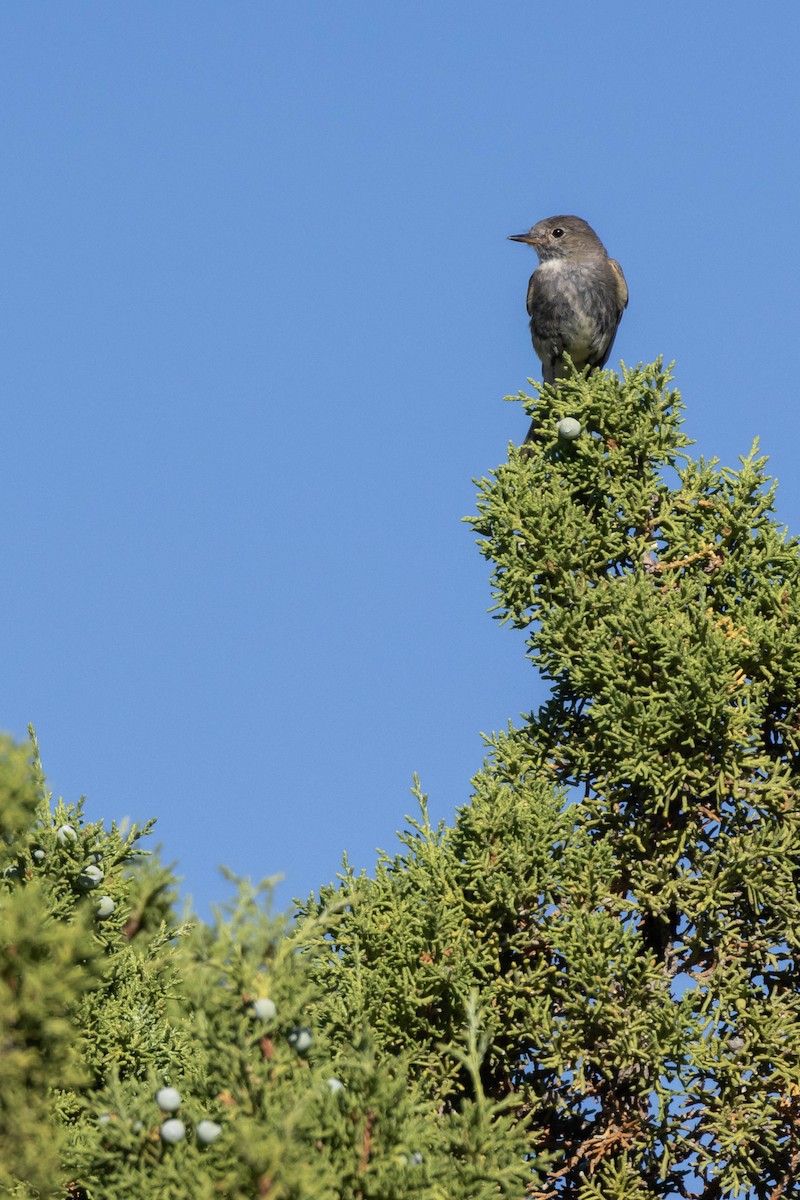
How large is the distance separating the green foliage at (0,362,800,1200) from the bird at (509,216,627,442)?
4.50m

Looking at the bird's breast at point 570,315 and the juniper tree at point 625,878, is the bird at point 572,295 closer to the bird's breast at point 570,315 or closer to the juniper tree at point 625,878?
the bird's breast at point 570,315

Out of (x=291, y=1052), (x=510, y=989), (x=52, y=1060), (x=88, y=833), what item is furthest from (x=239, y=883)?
(x=88, y=833)

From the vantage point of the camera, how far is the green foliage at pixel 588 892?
8.36 meters

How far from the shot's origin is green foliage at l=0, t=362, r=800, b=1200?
836cm

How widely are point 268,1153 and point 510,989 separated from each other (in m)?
2.83

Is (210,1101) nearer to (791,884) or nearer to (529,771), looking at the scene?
(529,771)

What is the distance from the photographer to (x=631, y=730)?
30.0 ft

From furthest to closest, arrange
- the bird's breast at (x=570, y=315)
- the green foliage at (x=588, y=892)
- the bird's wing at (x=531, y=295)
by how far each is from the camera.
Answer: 1. the bird's wing at (x=531, y=295)
2. the bird's breast at (x=570, y=315)
3. the green foliage at (x=588, y=892)

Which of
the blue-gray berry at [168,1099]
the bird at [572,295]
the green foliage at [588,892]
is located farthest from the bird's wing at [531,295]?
the blue-gray berry at [168,1099]

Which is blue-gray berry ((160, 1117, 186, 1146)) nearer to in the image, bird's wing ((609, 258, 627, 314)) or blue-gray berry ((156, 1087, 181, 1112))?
blue-gray berry ((156, 1087, 181, 1112))

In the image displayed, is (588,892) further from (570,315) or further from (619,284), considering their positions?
(619,284)

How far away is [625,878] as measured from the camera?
29.9 ft

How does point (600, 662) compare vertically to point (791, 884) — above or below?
above

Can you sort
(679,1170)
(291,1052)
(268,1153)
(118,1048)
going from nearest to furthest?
(268,1153)
(291,1052)
(679,1170)
(118,1048)
